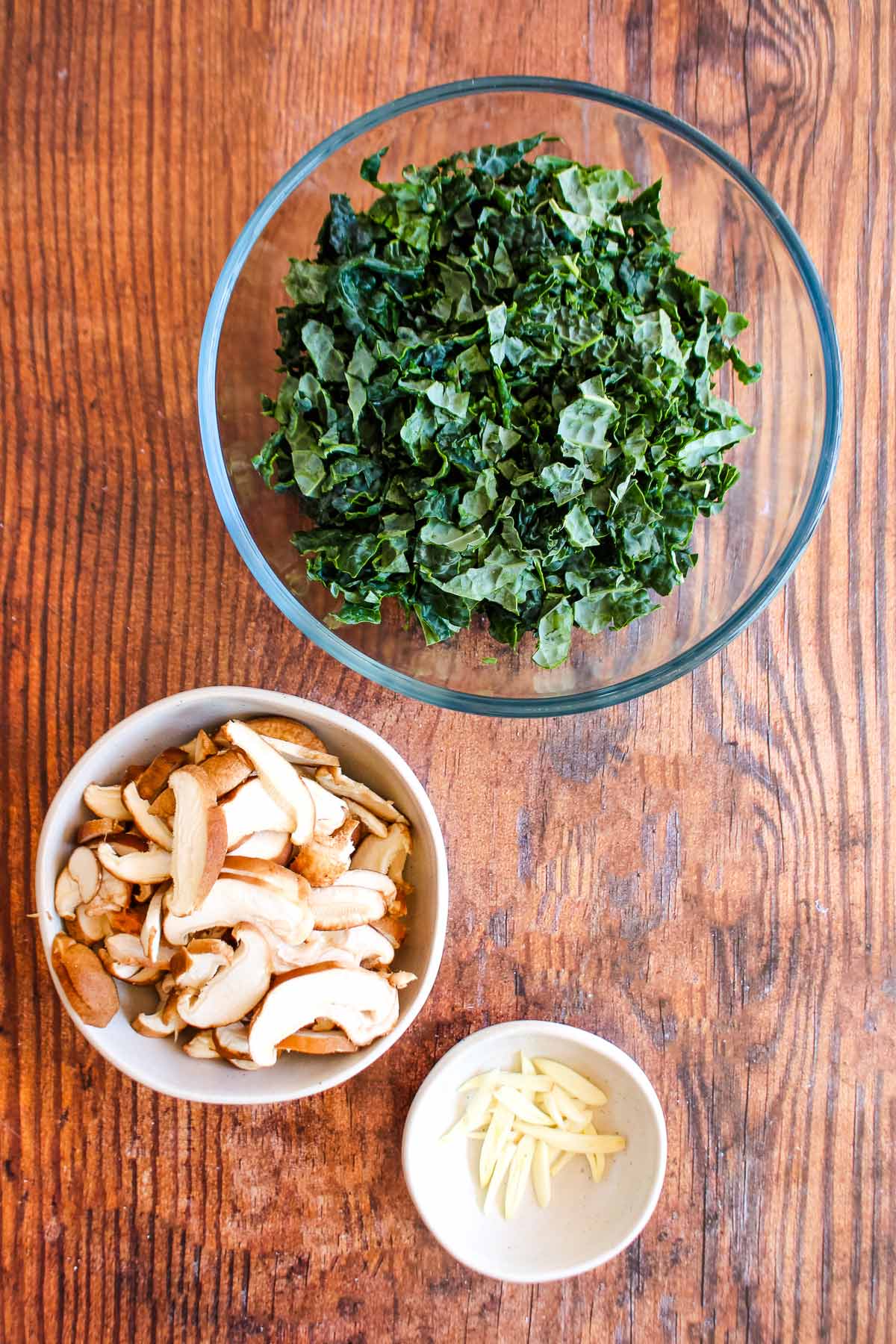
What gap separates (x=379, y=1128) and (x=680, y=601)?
0.79m

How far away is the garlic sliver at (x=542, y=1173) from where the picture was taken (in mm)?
1282

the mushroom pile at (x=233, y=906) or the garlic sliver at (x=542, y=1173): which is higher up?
the mushroom pile at (x=233, y=906)

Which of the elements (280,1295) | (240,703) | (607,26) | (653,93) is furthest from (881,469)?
(280,1295)

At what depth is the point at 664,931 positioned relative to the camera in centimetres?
133

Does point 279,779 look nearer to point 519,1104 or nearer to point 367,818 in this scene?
point 367,818

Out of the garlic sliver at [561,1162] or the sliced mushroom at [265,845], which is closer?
the sliced mushroom at [265,845]

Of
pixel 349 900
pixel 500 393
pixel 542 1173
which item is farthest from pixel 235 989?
pixel 500 393

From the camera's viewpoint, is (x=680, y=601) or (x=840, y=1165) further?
(x=840, y=1165)

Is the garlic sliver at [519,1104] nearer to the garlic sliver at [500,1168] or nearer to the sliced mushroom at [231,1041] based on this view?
the garlic sliver at [500,1168]

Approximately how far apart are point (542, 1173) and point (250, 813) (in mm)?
630

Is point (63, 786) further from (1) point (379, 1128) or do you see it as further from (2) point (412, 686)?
(1) point (379, 1128)

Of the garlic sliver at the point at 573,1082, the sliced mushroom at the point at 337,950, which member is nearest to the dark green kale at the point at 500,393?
the sliced mushroom at the point at 337,950

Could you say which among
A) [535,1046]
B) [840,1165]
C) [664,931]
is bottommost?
[840,1165]

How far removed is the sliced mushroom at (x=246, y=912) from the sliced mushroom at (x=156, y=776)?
0.45 ft
